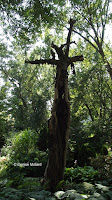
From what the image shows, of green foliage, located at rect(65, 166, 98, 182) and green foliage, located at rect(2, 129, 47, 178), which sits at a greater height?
green foliage, located at rect(2, 129, 47, 178)

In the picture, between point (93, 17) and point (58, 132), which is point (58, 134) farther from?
point (93, 17)

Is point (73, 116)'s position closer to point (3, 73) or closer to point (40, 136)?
point (40, 136)

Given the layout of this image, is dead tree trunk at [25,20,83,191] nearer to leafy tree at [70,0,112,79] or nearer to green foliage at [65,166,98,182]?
green foliage at [65,166,98,182]

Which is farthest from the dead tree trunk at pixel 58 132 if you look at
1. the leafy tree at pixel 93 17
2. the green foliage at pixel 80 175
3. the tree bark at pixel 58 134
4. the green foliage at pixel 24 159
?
the leafy tree at pixel 93 17

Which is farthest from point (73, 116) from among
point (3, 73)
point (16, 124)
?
point (3, 73)

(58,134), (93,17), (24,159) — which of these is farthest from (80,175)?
(93,17)

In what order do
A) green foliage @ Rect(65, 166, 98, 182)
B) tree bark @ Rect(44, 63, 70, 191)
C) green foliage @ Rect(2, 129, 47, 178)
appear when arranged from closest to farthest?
tree bark @ Rect(44, 63, 70, 191) < green foliage @ Rect(65, 166, 98, 182) < green foliage @ Rect(2, 129, 47, 178)

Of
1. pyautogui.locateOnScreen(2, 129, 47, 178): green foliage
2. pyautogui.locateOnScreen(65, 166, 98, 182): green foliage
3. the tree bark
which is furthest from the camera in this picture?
pyautogui.locateOnScreen(2, 129, 47, 178): green foliage

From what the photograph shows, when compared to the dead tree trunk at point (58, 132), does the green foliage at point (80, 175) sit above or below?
below

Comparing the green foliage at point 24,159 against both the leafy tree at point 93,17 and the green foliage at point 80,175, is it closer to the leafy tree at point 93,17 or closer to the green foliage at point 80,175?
the green foliage at point 80,175

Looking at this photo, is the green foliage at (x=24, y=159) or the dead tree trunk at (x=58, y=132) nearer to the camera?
the dead tree trunk at (x=58, y=132)

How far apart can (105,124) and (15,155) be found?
5.21 meters

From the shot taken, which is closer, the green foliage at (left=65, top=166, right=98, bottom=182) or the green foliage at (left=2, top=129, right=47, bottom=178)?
the green foliage at (left=65, top=166, right=98, bottom=182)

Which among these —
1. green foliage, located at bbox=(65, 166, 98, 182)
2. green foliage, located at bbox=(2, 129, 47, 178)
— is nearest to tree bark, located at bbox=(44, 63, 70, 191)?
green foliage, located at bbox=(65, 166, 98, 182)
